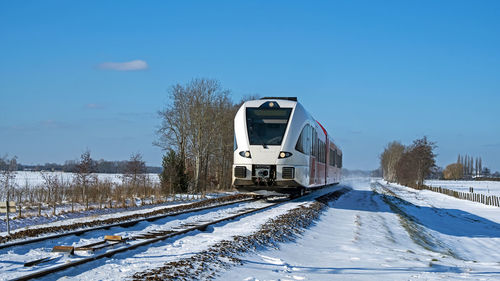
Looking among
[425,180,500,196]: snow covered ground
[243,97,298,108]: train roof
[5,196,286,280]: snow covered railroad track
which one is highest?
[243,97,298,108]: train roof

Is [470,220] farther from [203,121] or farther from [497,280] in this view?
[203,121]

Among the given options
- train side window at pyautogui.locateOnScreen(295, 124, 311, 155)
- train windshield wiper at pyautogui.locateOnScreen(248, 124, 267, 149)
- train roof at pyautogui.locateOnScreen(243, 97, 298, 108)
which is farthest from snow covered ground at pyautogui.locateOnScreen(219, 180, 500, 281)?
train roof at pyautogui.locateOnScreen(243, 97, 298, 108)

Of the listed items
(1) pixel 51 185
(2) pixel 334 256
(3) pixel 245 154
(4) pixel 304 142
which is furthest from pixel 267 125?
(1) pixel 51 185

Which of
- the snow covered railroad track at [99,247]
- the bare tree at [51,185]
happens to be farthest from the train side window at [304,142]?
the bare tree at [51,185]

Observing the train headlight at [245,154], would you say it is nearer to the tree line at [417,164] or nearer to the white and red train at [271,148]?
the white and red train at [271,148]

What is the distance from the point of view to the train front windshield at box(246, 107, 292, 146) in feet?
64.4

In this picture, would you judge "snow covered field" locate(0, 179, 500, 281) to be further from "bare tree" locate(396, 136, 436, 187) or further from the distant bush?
the distant bush

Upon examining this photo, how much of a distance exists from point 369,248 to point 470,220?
16.7 m

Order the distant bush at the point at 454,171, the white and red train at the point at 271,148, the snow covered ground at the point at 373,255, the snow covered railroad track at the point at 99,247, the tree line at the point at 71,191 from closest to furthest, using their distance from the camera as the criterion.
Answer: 1. the snow covered railroad track at the point at 99,247
2. the snow covered ground at the point at 373,255
3. the white and red train at the point at 271,148
4. the tree line at the point at 71,191
5. the distant bush at the point at 454,171

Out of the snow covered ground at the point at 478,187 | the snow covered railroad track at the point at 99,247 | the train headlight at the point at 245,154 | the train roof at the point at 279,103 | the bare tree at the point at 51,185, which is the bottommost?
A: the snow covered ground at the point at 478,187

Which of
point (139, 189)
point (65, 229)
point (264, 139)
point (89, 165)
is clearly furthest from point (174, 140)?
point (65, 229)

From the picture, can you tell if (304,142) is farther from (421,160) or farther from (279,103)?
(421,160)

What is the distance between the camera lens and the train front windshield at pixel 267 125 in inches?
773

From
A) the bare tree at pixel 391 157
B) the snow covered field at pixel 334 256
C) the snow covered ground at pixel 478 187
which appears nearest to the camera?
the snow covered field at pixel 334 256
